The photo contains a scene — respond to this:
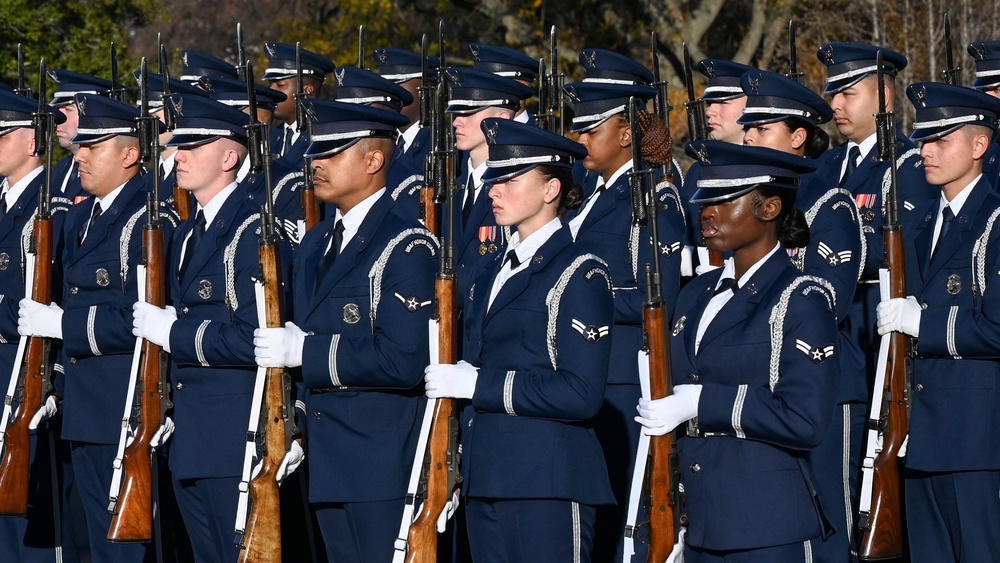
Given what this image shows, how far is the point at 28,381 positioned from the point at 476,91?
2.64 meters

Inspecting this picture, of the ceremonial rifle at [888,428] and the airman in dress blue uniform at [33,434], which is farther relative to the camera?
the airman in dress blue uniform at [33,434]

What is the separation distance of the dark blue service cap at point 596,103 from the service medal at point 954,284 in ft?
5.27

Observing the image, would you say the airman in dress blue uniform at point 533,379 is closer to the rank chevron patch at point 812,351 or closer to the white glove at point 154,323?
the rank chevron patch at point 812,351

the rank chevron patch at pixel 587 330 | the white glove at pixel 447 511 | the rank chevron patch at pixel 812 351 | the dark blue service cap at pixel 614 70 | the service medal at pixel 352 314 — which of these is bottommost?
the white glove at pixel 447 511

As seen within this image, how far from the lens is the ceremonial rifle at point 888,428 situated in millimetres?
6141

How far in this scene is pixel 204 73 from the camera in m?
10.3

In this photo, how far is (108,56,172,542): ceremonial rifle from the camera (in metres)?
6.64

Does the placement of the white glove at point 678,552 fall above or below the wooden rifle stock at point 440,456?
below

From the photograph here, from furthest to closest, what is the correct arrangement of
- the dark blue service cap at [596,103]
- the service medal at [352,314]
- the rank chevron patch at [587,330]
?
the dark blue service cap at [596,103] < the service medal at [352,314] < the rank chevron patch at [587,330]

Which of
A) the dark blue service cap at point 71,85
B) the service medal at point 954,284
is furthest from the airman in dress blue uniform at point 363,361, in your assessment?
the dark blue service cap at point 71,85

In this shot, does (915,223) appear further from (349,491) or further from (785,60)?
(785,60)

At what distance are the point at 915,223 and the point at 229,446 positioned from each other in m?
3.09

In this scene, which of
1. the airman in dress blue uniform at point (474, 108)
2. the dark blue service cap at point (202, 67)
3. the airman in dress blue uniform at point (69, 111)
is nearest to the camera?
the airman in dress blue uniform at point (474, 108)

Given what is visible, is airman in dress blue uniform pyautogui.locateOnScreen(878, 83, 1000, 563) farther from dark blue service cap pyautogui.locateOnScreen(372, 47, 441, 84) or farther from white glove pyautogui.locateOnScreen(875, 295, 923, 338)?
dark blue service cap pyautogui.locateOnScreen(372, 47, 441, 84)
